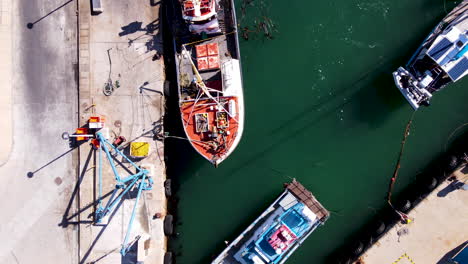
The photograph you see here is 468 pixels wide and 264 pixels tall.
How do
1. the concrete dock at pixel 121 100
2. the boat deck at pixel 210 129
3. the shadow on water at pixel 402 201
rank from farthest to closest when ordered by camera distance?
the concrete dock at pixel 121 100 → the shadow on water at pixel 402 201 → the boat deck at pixel 210 129

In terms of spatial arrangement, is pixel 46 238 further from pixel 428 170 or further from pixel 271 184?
pixel 428 170

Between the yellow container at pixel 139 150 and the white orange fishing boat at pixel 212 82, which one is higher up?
the white orange fishing boat at pixel 212 82

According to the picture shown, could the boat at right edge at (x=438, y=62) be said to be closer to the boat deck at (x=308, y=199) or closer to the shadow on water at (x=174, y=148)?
the boat deck at (x=308, y=199)

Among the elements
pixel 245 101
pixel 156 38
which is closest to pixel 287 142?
pixel 245 101

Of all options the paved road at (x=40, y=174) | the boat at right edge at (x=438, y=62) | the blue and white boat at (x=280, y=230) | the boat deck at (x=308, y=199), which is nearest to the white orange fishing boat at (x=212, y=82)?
the boat deck at (x=308, y=199)

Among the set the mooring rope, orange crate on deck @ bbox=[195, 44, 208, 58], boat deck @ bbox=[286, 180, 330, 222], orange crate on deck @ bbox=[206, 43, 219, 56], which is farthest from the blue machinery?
the mooring rope

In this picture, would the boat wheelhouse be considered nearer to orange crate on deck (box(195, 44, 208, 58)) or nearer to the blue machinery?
orange crate on deck (box(195, 44, 208, 58))

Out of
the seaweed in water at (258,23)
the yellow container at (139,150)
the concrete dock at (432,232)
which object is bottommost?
the concrete dock at (432,232)
